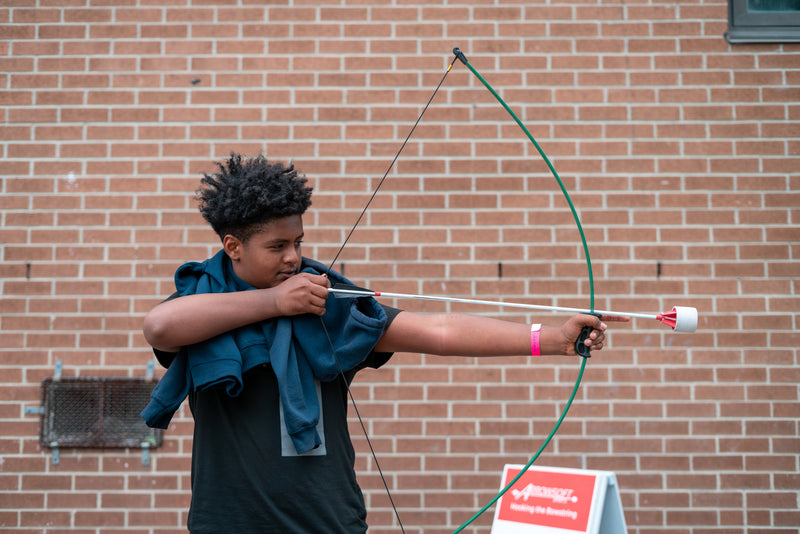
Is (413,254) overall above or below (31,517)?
above

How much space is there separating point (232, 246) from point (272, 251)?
4.2 inches

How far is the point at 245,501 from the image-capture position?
1577mm

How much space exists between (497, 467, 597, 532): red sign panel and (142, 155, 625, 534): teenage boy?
1.17 m

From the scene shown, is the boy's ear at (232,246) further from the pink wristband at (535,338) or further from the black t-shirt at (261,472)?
the pink wristband at (535,338)

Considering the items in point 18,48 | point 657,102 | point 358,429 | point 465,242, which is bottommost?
point 358,429

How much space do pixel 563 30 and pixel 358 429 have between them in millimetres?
1781

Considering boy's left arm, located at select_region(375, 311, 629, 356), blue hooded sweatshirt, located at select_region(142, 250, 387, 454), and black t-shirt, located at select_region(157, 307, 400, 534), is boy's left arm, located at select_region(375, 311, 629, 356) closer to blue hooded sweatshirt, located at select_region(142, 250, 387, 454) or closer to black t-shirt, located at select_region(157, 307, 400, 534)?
blue hooded sweatshirt, located at select_region(142, 250, 387, 454)

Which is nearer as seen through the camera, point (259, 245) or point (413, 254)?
point (259, 245)

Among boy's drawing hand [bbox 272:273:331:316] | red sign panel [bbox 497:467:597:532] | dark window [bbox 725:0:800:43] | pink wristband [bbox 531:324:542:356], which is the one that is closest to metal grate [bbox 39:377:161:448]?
red sign panel [bbox 497:467:597:532]

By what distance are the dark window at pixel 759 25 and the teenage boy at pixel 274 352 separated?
205 cm

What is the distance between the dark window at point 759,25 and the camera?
10.1ft

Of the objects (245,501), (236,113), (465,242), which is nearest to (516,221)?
(465,242)

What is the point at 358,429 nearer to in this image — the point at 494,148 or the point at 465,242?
the point at 465,242

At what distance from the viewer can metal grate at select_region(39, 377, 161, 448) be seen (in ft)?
9.79
